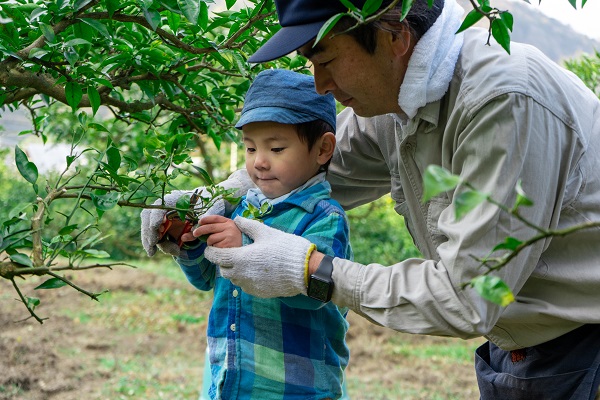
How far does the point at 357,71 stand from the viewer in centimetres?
185

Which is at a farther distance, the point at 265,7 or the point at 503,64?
the point at 265,7

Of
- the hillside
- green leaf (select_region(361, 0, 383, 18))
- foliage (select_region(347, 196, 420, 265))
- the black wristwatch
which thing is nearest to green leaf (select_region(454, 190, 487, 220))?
green leaf (select_region(361, 0, 383, 18))

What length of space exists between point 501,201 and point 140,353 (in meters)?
4.85

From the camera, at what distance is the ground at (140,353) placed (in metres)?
5.04

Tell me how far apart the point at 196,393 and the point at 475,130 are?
372 cm

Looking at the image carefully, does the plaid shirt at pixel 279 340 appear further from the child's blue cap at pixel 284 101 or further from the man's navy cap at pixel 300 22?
the man's navy cap at pixel 300 22

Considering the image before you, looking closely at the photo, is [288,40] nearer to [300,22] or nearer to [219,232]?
[300,22]

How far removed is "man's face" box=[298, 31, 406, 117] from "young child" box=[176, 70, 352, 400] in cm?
19

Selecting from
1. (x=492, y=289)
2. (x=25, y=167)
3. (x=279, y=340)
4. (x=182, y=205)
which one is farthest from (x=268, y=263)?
(x=492, y=289)

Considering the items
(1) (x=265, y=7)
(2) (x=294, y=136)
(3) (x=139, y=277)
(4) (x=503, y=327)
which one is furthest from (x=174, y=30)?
(3) (x=139, y=277)

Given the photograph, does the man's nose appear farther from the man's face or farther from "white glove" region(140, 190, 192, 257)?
"white glove" region(140, 190, 192, 257)

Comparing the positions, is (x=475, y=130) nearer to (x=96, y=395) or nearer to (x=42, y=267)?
(x=42, y=267)

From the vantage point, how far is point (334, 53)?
72.2 inches

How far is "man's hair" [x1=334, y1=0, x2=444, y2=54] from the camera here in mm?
1794
